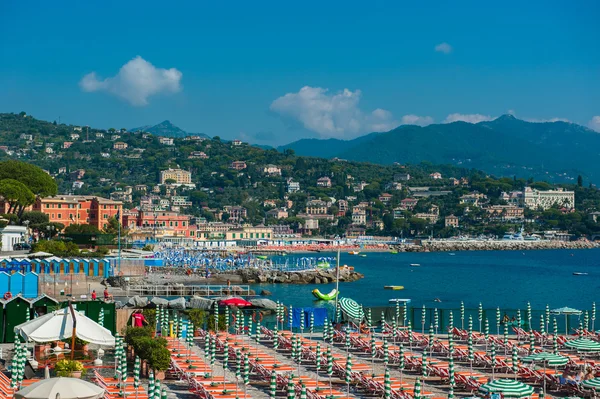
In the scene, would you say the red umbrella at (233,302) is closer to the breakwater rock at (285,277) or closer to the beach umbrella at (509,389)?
the beach umbrella at (509,389)

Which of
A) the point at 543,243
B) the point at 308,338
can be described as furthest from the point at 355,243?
the point at 308,338

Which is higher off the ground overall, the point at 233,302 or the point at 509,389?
the point at 509,389

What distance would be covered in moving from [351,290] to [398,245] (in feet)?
311

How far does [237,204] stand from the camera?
654 feet

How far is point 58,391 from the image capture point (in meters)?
12.5

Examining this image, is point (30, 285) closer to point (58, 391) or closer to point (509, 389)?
point (58, 391)

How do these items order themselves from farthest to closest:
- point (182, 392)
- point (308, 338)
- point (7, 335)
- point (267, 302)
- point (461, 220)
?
point (461, 220) < point (267, 302) < point (308, 338) < point (7, 335) < point (182, 392)

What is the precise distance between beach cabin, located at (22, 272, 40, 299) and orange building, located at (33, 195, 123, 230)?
57128 millimetres

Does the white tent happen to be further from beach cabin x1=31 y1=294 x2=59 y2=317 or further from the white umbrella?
the white umbrella

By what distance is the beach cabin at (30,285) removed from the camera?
39125mm

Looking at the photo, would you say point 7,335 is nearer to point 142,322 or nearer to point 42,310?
point 42,310

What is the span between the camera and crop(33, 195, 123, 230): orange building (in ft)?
320

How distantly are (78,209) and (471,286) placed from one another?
50.0m

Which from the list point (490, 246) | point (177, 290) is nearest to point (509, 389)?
point (177, 290)
